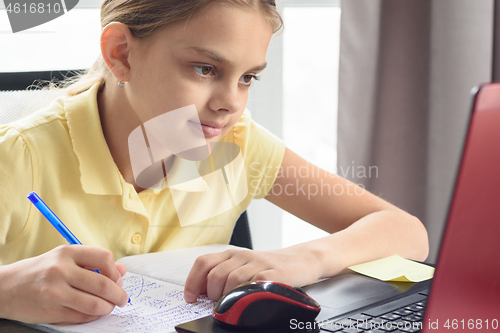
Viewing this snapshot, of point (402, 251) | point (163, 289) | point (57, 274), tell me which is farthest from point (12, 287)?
point (402, 251)

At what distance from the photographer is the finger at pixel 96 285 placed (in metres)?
0.48

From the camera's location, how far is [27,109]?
2.83 feet

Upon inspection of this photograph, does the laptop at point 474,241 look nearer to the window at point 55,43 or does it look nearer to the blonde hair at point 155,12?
the blonde hair at point 155,12

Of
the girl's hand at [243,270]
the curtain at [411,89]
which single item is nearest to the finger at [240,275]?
the girl's hand at [243,270]

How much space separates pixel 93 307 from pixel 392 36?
1.24 m

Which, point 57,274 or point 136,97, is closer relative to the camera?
point 57,274

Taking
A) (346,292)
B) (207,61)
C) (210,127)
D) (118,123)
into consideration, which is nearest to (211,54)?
(207,61)

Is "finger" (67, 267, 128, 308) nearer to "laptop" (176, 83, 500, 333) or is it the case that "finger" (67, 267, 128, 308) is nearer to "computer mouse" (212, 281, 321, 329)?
"computer mouse" (212, 281, 321, 329)

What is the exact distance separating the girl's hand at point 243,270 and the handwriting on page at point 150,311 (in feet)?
0.06

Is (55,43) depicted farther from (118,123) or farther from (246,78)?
(246,78)

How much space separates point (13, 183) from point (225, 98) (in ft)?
1.09

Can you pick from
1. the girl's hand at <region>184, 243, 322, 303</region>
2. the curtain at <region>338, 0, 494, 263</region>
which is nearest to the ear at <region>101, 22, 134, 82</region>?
the girl's hand at <region>184, 243, 322, 303</region>

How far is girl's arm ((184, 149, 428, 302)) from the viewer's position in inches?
22.0

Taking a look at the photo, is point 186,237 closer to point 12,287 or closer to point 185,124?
point 185,124
